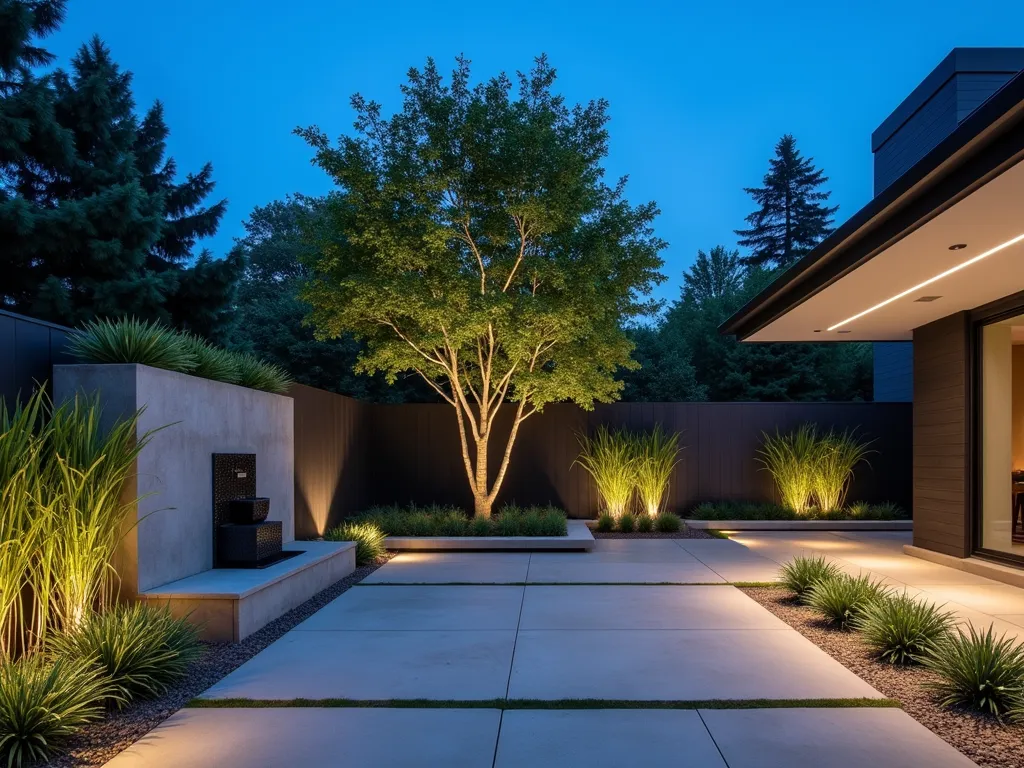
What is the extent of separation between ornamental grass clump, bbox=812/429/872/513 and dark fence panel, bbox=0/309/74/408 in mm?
8956

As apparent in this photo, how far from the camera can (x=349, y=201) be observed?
8.07 meters

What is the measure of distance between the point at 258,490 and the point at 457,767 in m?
3.98

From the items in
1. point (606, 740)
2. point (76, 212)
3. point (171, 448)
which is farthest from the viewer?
point (76, 212)

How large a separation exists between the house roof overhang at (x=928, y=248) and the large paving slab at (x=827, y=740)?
2498 mm

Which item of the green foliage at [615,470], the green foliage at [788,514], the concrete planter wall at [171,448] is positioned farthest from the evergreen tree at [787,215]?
the concrete planter wall at [171,448]

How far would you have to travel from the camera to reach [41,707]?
8.87ft

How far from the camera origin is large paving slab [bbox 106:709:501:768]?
104 inches

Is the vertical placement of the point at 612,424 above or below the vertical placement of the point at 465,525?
above

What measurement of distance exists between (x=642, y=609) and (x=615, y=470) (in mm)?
4570

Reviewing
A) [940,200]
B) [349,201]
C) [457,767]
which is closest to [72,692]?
[457,767]

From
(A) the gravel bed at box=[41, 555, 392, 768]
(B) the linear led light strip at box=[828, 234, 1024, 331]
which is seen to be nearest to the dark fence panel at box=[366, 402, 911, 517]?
(B) the linear led light strip at box=[828, 234, 1024, 331]

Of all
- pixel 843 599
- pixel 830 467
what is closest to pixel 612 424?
pixel 830 467

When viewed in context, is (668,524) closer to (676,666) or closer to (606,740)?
(676,666)

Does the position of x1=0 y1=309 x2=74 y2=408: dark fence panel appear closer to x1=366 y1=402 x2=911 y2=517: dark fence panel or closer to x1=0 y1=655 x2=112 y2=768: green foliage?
x1=0 y1=655 x2=112 y2=768: green foliage
